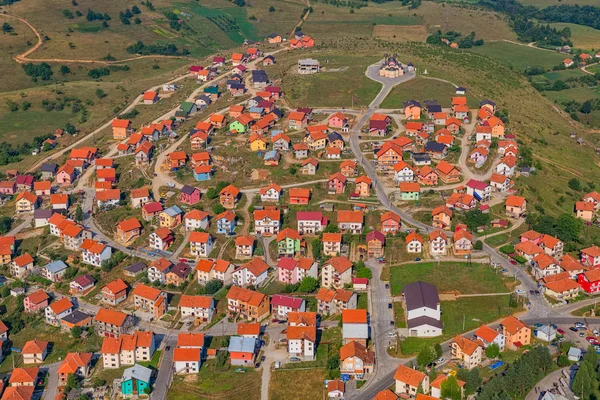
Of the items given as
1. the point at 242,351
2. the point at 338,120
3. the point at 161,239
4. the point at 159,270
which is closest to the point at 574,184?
the point at 338,120

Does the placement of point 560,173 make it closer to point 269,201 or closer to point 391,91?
point 391,91

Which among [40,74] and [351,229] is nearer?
[351,229]

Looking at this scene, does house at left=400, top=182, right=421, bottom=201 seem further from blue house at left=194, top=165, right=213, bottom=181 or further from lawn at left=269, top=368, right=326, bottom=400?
lawn at left=269, top=368, right=326, bottom=400

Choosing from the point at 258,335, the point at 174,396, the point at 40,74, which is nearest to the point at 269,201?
the point at 258,335

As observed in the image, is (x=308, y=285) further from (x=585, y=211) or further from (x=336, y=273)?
(x=585, y=211)

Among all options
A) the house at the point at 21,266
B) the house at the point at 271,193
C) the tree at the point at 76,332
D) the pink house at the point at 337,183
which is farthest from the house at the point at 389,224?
the house at the point at 21,266

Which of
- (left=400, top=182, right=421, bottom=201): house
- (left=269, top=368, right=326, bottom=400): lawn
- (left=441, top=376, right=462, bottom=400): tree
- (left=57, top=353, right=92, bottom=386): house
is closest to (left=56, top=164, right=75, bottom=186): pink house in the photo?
(left=57, top=353, right=92, bottom=386): house
